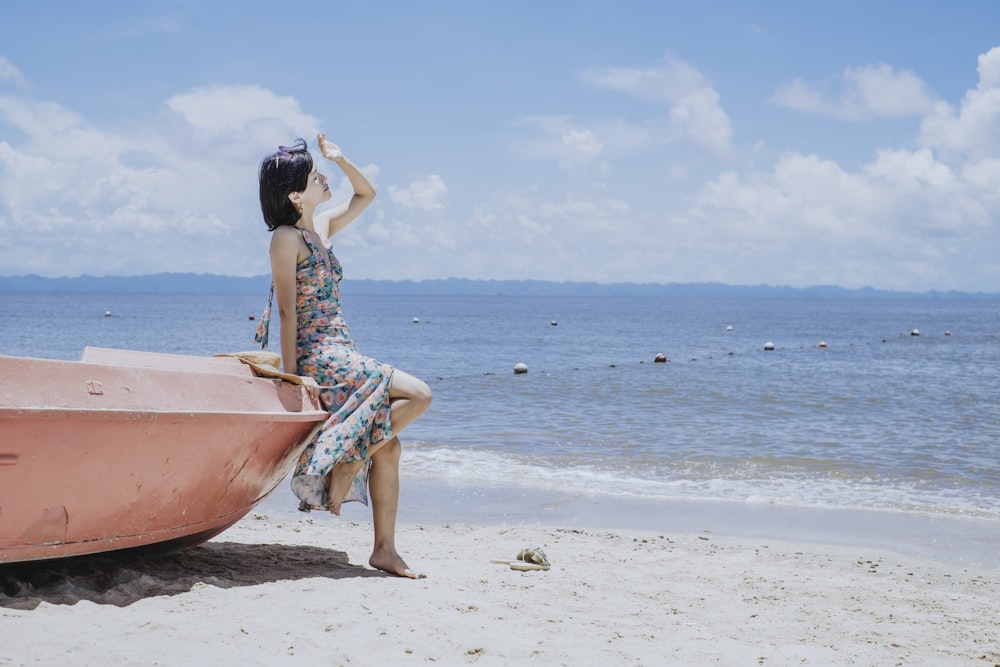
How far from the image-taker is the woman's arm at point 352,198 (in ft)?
16.3

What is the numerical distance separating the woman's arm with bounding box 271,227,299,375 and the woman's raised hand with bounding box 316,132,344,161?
62 cm

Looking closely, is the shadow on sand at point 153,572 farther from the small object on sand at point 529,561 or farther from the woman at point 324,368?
the small object on sand at point 529,561

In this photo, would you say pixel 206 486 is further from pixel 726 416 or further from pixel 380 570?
pixel 726 416

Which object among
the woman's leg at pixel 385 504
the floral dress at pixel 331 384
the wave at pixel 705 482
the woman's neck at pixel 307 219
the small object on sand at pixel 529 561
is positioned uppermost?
the woman's neck at pixel 307 219

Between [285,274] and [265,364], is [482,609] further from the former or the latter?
[285,274]

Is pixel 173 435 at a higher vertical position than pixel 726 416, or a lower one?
higher

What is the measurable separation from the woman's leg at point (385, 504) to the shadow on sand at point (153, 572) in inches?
4.3

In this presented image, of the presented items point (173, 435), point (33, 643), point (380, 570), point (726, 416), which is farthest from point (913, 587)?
point (726, 416)

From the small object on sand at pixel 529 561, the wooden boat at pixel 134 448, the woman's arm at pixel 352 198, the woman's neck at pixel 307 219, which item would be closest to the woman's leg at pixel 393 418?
the wooden boat at pixel 134 448

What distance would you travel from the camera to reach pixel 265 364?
185 inches

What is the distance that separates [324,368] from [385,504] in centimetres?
78

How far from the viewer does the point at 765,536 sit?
6.91m

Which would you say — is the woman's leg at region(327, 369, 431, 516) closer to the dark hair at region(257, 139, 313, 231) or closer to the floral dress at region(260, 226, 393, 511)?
the floral dress at region(260, 226, 393, 511)

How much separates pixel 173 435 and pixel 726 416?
1178 cm
